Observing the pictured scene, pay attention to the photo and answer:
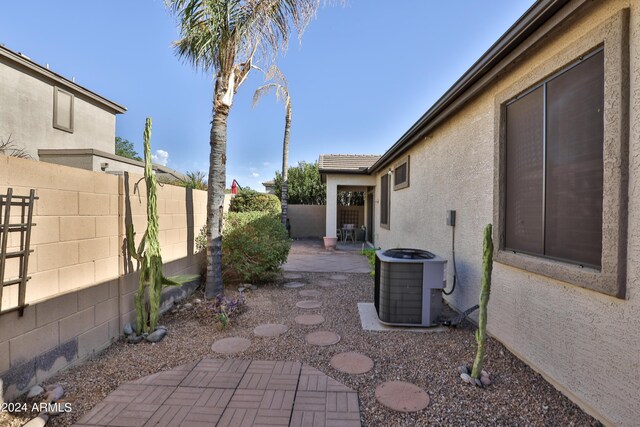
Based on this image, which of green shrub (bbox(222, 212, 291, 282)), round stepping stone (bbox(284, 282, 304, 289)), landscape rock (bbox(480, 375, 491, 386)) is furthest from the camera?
round stepping stone (bbox(284, 282, 304, 289))

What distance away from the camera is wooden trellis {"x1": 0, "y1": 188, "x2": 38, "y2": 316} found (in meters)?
2.35

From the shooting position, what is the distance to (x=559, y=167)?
9.07ft

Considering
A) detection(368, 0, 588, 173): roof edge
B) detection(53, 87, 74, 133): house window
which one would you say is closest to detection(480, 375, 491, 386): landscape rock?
detection(368, 0, 588, 173): roof edge

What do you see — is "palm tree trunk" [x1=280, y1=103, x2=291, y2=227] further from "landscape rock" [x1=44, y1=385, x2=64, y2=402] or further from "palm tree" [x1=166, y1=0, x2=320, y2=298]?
"landscape rock" [x1=44, y1=385, x2=64, y2=402]

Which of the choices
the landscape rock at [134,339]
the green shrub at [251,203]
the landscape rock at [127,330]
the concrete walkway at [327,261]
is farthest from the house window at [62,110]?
the landscape rock at [134,339]

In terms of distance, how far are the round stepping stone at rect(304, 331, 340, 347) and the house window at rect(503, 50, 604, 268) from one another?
2.38 meters

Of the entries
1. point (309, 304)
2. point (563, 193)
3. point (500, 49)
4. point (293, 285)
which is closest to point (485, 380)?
point (563, 193)

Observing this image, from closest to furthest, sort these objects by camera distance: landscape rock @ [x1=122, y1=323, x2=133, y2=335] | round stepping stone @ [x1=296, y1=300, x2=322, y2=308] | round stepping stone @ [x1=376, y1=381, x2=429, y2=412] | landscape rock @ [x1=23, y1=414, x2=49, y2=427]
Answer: landscape rock @ [x1=23, y1=414, x2=49, y2=427]
round stepping stone @ [x1=376, y1=381, x2=429, y2=412]
landscape rock @ [x1=122, y1=323, x2=133, y2=335]
round stepping stone @ [x1=296, y1=300, x2=322, y2=308]

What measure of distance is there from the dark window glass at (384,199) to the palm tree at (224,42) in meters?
6.11

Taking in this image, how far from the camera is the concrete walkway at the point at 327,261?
862 cm

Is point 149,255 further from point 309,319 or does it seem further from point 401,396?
point 401,396

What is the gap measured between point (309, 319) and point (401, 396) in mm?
2169

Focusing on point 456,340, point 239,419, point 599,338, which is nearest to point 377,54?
point 456,340

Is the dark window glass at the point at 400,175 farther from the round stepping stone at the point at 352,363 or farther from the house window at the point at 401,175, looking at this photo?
the round stepping stone at the point at 352,363
